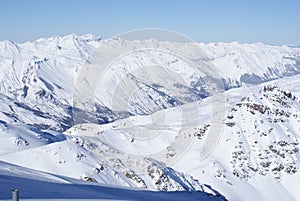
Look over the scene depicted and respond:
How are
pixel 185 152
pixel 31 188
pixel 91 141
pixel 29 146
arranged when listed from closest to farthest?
1. pixel 31 188
2. pixel 29 146
3. pixel 91 141
4. pixel 185 152

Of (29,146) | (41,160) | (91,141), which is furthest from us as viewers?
(91,141)

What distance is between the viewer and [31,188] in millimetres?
20391

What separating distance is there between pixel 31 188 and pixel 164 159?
63.1 m

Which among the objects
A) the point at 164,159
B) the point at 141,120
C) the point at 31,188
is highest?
the point at 31,188

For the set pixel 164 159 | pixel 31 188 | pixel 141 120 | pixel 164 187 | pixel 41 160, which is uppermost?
pixel 31 188

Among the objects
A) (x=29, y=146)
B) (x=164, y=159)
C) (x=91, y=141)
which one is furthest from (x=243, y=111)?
(x=29, y=146)

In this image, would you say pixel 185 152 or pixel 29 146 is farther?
pixel 185 152

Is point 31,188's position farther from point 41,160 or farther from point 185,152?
point 185,152

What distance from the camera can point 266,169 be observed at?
78938 mm

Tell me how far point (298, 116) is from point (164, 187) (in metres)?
45.0

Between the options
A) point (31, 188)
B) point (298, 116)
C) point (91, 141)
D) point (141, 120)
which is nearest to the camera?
point (31, 188)

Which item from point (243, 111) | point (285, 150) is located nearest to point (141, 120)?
point (243, 111)

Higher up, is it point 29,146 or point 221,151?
point 29,146

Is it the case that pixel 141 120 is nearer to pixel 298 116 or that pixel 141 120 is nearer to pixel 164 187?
pixel 298 116
